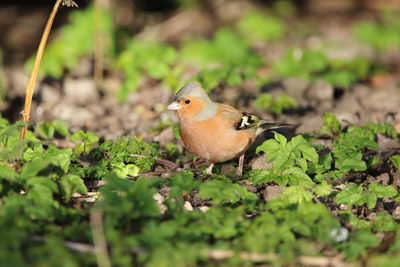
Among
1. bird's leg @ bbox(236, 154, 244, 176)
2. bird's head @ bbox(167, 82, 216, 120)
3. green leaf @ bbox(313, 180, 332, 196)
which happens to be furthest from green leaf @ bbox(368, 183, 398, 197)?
bird's head @ bbox(167, 82, 216, 120)

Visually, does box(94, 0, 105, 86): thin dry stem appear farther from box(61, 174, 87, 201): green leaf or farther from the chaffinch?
box(61, 174, 87, 201): green leaf

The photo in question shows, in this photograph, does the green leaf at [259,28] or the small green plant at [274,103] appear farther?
the green leaf at [259,28]

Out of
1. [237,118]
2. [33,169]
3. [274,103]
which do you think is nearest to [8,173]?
[33,169]

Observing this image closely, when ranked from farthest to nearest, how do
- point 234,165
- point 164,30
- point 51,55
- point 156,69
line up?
point 164,30 → point 51,55 → point 156,69 → point 234,165

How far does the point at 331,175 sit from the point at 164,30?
5389 millimetres

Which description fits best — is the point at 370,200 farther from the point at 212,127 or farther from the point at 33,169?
the point at 33,169

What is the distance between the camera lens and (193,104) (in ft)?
18.2

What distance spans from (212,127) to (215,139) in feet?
0.41

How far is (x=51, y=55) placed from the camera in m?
8.09

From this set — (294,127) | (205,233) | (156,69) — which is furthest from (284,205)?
(156,69)

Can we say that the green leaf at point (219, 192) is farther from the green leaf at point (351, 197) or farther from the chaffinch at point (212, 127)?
the chaffinch at point (212, 127)

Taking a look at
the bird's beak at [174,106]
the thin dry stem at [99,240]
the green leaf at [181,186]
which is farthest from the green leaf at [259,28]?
the thin dry stem at [99,240]

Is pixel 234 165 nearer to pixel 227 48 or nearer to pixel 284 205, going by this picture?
pixel 284 205

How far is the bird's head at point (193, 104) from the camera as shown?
5486mm
